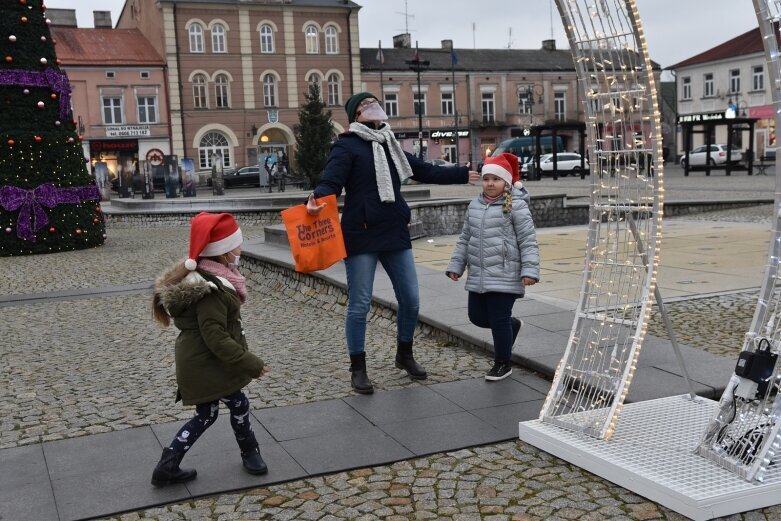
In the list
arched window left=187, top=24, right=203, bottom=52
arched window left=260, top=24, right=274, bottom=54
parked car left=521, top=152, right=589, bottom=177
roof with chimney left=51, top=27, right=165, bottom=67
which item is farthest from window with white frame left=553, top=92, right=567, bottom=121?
roof with chimney left=51, top=27, right=165, bottom=67

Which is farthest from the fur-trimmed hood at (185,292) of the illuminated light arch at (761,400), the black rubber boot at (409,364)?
the illuminated light arch at (761,400)

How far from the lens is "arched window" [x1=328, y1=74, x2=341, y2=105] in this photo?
52.1 meters

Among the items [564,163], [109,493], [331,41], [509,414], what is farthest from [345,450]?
[331,41]

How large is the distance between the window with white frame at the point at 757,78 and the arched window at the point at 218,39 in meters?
31.7

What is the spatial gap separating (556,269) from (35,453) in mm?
7237

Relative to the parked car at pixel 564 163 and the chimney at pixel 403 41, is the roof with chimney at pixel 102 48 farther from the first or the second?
the parked car at pixel 564 163

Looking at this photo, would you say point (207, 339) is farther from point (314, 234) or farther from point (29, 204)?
point (29, 204)

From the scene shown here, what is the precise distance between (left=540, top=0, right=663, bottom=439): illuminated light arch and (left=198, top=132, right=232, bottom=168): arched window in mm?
46681

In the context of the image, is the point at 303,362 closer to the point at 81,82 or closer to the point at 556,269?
the point at 556,269

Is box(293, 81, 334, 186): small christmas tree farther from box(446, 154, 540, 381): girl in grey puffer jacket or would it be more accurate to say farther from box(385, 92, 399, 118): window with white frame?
box(446, 154, 540, 381): girl in grey puffer jacket

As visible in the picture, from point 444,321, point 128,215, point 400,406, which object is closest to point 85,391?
point 400,406

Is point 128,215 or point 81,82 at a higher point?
point 81,82

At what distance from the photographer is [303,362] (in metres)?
6.40

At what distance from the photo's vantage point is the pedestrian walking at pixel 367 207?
208 inches
